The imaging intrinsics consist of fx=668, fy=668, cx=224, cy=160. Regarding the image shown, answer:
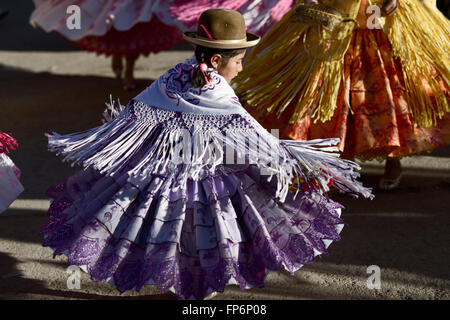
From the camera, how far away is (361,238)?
3641 millimetres

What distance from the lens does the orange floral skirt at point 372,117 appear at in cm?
381

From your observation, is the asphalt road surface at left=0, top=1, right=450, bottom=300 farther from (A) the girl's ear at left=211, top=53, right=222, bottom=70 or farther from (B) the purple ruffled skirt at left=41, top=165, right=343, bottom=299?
(A) the girl's ear at left=211, top=53, right=222, bottom=70

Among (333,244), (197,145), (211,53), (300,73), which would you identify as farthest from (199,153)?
(300,73)

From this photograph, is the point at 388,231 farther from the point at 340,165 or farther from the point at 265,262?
the point at 265,262

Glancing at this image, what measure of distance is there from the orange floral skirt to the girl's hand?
0.46 ft

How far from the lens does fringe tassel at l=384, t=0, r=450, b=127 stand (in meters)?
3.82

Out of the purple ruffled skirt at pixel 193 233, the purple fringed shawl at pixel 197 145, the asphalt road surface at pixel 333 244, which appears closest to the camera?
the purple ruffled skirt at pixel 193 233

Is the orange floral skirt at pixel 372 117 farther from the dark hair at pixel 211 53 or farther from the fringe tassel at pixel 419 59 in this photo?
the dark hair at pixel 211 53

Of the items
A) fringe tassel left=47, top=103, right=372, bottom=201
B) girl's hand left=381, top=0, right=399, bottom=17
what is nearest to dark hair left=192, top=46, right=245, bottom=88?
fringe tassel left=47, top=103, right=372, bottom=201

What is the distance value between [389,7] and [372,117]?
2.07ft

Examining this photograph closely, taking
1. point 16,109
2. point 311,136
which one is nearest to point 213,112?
point 311,136

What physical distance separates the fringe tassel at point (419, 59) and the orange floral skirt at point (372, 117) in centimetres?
6

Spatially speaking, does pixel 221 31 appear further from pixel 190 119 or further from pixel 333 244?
pixel 333 244

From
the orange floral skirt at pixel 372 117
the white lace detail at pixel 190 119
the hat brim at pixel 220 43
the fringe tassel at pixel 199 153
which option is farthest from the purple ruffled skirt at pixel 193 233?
the orange floral skirt at pixel 372 117
